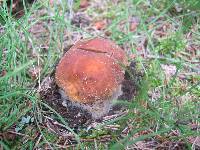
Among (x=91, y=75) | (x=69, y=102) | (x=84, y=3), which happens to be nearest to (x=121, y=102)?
(x=91, y=75)

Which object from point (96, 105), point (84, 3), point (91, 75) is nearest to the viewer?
point (91, 75)

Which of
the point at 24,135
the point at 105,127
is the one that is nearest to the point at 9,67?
the point at 24,135

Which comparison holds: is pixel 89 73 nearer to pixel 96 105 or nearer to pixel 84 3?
pixel 96 105

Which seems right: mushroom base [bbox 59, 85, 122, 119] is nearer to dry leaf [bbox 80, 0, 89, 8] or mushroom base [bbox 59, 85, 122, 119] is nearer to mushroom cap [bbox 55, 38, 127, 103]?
mushroom cap [bbox 55, 38, 127, 103]

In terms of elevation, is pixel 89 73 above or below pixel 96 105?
above

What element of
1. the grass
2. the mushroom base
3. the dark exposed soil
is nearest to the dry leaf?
the grass

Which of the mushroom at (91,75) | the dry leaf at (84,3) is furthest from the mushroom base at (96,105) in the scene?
the dry leaf at (84,3)
